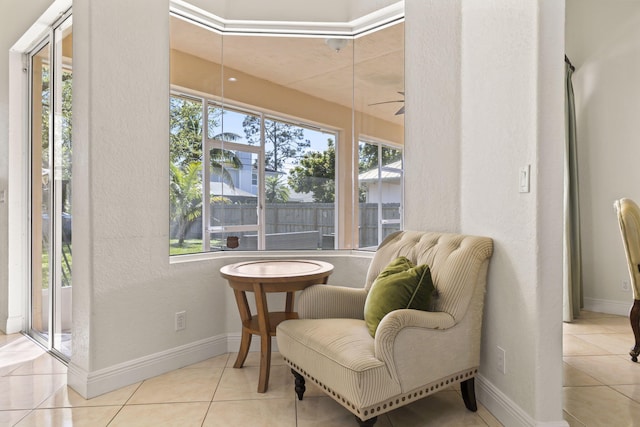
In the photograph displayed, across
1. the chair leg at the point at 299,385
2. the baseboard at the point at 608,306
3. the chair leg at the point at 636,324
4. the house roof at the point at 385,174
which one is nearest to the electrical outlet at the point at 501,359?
the chair leg at the point at 299,385

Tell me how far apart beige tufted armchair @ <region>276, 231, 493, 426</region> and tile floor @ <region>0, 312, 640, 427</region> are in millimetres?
171

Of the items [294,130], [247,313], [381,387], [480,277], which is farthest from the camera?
[294,130]

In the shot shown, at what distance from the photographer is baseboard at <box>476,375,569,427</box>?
66.2 inches

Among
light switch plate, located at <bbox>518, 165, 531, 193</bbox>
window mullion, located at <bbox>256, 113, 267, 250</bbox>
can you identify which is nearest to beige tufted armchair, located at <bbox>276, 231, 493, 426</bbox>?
light switch plate, located at <bbox>518, 165, 531, 193</bbox>

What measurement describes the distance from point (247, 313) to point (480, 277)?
4.55 feet

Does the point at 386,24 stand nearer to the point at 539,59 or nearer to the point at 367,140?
the point at 367,140

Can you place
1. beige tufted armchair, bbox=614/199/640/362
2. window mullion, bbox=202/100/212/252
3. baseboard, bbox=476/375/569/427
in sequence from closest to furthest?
baseboard, bbox=476/375/569/427 → beige tufted armchair, bbox=614/199/640/362 → window mullion, bbox=202/100/212/252

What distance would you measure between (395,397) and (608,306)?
3.33m

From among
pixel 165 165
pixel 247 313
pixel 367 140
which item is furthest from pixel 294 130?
pixel 247 313

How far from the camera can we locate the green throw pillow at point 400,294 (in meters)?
1.85

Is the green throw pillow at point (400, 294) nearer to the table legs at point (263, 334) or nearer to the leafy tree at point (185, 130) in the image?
the table legs at point (263, 334)

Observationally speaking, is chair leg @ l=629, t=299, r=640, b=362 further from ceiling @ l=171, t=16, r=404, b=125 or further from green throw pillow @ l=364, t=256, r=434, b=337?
ceiling @ l=171, t=16, r=404, b=125

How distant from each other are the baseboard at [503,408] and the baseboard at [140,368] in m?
1.72

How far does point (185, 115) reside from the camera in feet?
9.30
